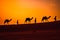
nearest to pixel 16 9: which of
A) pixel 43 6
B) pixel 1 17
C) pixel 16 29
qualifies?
pixel 1 17

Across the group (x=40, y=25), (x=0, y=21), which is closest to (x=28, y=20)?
(x=40, y=25)

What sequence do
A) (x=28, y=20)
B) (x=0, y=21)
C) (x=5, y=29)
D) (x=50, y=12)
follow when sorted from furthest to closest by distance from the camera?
(x=50, y=12)
(x=0, y=21)
(x=28, y=20)
(x=5, y=29)

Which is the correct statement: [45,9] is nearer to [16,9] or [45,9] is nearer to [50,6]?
[50,6]

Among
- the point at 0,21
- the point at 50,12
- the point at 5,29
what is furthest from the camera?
the point at 50,12

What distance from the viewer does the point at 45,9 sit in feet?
Answer: 8.04

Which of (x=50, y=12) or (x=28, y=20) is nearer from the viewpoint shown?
(x=28, y=20)

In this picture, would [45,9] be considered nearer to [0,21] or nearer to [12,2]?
[12,2]

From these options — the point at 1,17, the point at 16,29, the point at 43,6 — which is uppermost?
the point at 43,6

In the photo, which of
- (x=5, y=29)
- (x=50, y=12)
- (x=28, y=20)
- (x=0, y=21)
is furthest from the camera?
(x=50, y=12)

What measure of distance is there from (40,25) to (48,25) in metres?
0.09

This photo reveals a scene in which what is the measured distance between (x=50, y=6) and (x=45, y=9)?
0.31 ft

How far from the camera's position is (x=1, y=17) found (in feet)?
7.59

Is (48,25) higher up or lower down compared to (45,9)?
lower down

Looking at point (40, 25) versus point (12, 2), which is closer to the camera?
point (40, 25)
